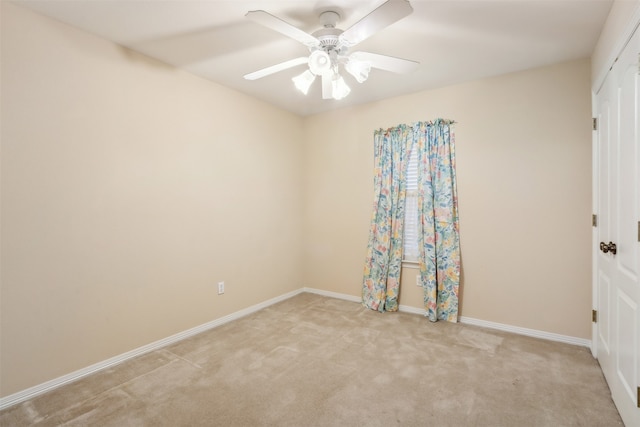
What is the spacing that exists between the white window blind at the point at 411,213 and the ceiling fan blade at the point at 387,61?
1.49m

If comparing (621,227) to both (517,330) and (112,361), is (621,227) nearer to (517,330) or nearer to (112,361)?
(517,330)

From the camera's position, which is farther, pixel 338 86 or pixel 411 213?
pixel 411 213

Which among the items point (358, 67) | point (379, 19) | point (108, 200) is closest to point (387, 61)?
point (358, 67)

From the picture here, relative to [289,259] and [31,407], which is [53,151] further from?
[289,259]

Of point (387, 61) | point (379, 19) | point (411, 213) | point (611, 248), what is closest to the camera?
point (379, 19)

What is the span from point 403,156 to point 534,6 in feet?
5.73

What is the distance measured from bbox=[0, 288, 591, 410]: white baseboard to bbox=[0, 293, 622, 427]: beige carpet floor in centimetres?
6

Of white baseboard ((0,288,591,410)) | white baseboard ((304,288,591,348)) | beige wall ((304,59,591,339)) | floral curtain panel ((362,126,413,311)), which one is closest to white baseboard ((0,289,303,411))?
white baseboard ((0,288,591,410))

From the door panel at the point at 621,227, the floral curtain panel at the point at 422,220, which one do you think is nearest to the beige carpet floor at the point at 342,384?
the door panel at the point at 621,227

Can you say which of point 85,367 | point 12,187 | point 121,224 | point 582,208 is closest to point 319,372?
point 85,367

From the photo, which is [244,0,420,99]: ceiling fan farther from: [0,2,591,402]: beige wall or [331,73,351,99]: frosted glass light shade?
[0,2,591,402]: beige wall

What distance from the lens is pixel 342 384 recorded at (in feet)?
7.10

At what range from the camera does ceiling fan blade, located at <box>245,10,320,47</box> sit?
1.61m

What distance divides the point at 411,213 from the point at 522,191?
1.07m
